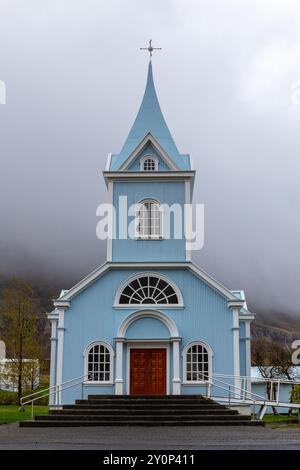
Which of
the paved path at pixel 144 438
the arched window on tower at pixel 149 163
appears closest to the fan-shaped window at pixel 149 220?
the arched window on tower at pixel 149 163

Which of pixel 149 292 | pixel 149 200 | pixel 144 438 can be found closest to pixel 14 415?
pixel 149 292

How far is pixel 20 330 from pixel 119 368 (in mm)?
18978

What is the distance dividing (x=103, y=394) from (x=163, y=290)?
4881 millimetres

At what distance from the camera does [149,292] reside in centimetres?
2698

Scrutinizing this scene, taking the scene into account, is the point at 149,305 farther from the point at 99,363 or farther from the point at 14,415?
the point at 14,415

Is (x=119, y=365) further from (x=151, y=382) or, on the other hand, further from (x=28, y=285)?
(x=28, y=285)

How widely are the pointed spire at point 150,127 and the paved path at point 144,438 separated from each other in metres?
13.7

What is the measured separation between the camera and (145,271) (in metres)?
27.1

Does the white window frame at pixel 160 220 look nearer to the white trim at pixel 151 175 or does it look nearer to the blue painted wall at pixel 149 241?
the blue painted wall at pixel 149 241

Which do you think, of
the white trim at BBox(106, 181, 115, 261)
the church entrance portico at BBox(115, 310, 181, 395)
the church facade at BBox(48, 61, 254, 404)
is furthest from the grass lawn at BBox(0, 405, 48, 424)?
the white trim at BBox(106, 181, 115, 261)

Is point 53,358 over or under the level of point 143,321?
under

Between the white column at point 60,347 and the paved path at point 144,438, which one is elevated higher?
the white column at point 60,347

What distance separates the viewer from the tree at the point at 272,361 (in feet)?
176
